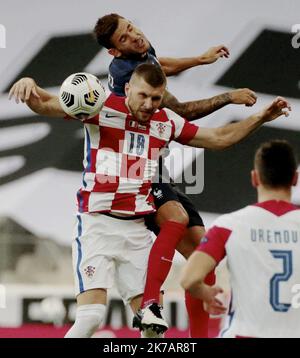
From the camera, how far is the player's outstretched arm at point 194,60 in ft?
20.9

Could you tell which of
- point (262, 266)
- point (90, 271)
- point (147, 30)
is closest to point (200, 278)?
point (262, 266)

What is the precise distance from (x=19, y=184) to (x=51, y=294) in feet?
4.42

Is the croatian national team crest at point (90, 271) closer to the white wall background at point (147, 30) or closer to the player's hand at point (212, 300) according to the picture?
the player's hand at point (212, 300)

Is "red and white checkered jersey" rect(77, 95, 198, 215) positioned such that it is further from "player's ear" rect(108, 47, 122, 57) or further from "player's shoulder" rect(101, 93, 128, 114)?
"player's ear" rect(108, 47, 122, 57)

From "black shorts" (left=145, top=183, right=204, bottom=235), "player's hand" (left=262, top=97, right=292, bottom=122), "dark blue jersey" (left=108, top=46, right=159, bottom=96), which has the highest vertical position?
"dark blue jersey" (left=108, top=46, right=159, bottom=96)

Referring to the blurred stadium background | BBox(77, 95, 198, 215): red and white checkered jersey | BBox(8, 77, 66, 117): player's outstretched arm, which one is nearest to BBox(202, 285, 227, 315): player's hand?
BBox(77, 95, 198, 215): red and white checkered jersey

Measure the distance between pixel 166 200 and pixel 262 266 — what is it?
188cm

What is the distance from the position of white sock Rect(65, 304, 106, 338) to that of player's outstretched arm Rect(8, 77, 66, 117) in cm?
115

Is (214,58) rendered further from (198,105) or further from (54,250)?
(54,250)

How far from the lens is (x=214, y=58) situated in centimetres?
636

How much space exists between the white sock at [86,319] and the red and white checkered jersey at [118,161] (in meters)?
0.58

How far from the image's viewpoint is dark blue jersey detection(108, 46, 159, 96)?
6039 millimetres
